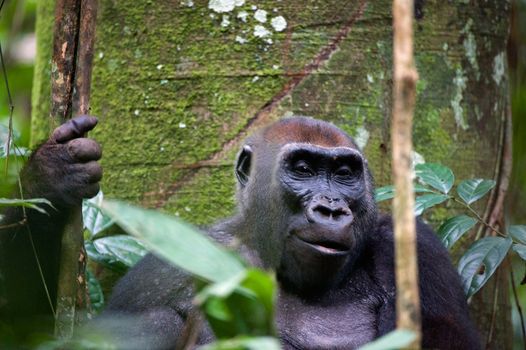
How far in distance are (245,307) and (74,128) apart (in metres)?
2.04

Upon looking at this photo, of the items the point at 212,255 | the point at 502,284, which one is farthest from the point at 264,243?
the point at 212,255

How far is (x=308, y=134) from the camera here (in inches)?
167

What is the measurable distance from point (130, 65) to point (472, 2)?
6.19ft

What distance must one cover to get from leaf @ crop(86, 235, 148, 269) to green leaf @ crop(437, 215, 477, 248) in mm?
1466

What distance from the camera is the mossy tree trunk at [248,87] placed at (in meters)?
4.66

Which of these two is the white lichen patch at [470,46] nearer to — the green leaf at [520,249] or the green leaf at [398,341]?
the green leaf at [520,249]

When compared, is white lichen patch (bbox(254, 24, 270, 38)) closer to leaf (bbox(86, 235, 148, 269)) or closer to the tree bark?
leaf (bbox(86, 235, 148, 269))

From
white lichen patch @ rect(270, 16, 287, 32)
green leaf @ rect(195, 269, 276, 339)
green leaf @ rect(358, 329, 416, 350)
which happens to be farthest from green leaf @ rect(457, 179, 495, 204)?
green leaf @ rect(358, 329, 416, 350)

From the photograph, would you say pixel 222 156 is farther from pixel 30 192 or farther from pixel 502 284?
pixel 502 284

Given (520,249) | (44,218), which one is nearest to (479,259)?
(520,249)

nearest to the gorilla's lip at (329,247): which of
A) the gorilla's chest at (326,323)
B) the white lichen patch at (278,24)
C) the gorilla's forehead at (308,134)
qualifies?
the gorilla's chest at (326,323)

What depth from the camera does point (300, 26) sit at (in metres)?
4.66

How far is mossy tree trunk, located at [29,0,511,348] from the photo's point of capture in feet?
15.3

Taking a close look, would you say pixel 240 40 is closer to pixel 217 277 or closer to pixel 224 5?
pixel 224 5
